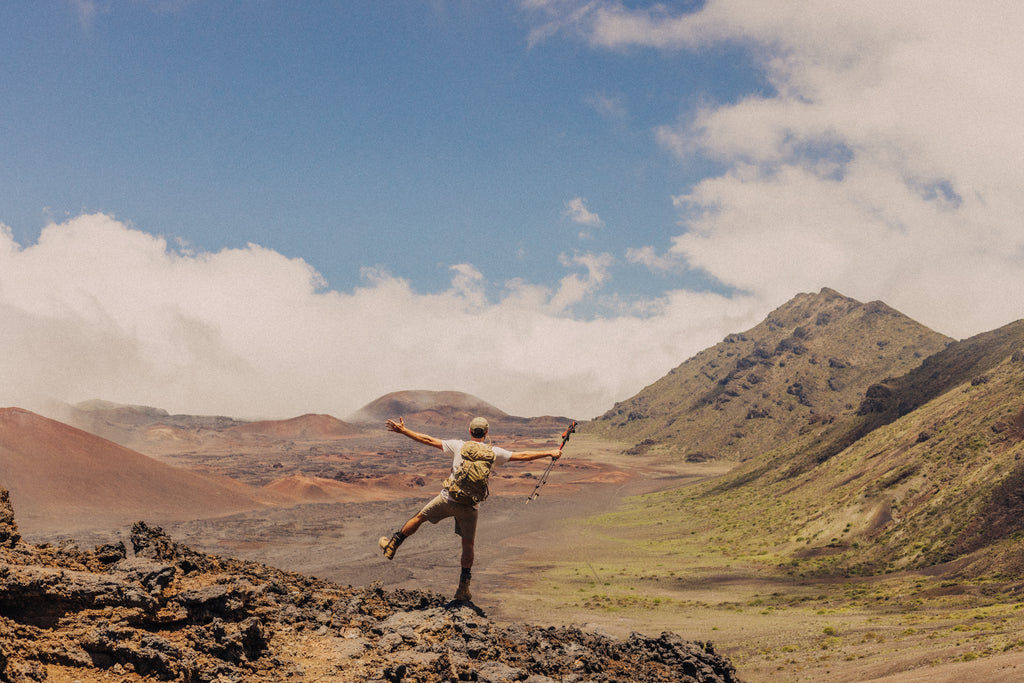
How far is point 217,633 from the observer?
7301 mm

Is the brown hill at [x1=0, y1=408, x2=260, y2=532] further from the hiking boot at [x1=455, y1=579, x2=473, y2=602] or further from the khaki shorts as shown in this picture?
the khaki shorts

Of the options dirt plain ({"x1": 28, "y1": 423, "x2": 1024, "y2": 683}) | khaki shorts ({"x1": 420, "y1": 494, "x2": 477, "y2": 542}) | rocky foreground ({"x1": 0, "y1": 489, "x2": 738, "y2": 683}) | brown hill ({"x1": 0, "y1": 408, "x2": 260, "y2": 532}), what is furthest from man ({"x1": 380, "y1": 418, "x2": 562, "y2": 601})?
brown hill ({"x1": 0, "y1": 408, "x2": 260, "y2": 532})

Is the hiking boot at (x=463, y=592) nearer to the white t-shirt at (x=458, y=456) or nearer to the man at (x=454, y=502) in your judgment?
the man at (x=454, y=502)

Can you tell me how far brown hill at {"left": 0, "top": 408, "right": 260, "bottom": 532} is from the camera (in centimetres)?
5962

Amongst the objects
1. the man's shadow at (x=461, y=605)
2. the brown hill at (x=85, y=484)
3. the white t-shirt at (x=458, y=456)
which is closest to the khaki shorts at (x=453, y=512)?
the white t-shirt at (x=458, y=456)

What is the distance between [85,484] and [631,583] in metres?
60.8

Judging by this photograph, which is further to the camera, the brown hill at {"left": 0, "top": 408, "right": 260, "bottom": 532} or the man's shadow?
the brown hill at {"left": 0, "top": 408, "right": 260, "bottom": 532}

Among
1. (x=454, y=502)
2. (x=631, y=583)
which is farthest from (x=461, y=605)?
(x=631, y=583)

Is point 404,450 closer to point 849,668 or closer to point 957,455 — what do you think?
point 957,455

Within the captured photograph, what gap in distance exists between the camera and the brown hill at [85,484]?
59.6 meters

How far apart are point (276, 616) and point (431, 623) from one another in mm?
2410

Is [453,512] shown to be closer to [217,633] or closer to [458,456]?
[458,456]

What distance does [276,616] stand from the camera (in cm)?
913

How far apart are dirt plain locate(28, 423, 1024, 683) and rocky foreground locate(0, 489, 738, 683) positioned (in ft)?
14.0
